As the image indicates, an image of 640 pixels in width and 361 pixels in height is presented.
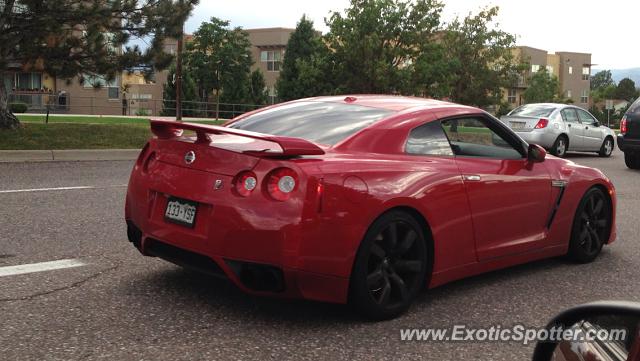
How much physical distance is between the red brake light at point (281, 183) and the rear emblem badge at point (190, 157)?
1.92ft

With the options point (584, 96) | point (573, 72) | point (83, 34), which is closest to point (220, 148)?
point (83, 34)

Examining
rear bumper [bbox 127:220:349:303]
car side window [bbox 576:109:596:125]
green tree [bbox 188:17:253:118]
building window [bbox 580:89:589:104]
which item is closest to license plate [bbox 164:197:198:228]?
rear bumper [bbox 127:220:349:303]

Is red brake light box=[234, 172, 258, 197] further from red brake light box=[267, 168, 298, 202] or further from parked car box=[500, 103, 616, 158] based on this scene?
parked car box=[500, 103, 616, 158]

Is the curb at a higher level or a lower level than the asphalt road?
higher

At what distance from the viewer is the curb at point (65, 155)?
12.4 m

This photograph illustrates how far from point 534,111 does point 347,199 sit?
15.5 metres

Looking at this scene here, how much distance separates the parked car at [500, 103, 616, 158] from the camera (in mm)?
17312

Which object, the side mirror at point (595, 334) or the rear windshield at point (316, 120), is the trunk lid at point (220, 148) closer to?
the rear windshield at point (316, 120)

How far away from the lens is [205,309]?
4.01 metres

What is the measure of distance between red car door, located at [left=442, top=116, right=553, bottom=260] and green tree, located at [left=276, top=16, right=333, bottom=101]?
2770 centimetres

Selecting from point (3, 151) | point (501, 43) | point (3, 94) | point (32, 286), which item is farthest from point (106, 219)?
point (501, 43)

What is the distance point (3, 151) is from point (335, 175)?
10.7 meters

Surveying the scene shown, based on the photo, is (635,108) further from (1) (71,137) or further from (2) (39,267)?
(2) (39,267)

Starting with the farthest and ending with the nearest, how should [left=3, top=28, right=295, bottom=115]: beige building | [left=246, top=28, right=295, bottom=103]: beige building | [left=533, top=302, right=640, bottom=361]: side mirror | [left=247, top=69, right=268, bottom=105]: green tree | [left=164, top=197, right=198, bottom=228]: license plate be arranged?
1. [left=246, top=28, right=295, bottom=103]: beige building
2. [left=247, top=69, right=268, bottom=105]: green tree
3. [left=3, top=28, right=295, bottom=115]: beige building
4. [left=164, top=197, right=198, bottom=228]: license plate
5. [left=533, top=302, right=640, bottom=361]: side mirror
